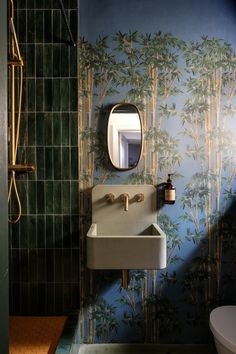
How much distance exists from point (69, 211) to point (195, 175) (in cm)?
98

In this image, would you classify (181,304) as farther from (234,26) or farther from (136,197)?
(234,26)

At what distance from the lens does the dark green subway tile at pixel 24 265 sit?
6.57 ft

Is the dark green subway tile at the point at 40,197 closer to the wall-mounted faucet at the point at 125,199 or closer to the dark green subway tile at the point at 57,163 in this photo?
the dark green subway tile at the point at 57,163

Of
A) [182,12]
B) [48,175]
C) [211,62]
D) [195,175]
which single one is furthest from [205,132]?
[48,175]

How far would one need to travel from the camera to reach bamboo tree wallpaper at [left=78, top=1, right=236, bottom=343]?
2002 millimetres

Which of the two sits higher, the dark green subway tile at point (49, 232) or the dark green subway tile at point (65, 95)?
the dark green subway tile at point (65, 95)

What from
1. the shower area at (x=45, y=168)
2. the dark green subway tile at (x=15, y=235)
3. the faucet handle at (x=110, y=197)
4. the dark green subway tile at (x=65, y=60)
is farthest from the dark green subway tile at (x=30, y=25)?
the dark green subway tile at (x=15, y=235)

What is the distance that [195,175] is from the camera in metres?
2.02

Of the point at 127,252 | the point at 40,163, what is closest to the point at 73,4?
the point at 40,163

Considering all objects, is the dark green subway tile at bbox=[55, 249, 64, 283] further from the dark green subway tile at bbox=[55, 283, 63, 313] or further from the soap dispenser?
the soap dispenser

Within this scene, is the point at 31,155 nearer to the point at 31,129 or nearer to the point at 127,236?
the point at 31,129

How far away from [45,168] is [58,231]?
1.57ft

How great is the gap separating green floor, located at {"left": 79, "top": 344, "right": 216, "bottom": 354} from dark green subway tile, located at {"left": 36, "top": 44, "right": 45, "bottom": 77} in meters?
2.05

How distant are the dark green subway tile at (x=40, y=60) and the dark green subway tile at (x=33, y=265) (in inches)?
51.9
